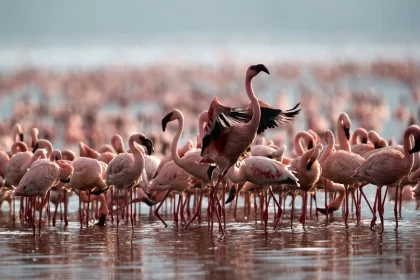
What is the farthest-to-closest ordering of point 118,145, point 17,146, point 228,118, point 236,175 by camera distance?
1. point 17,146
2. point 118,145
3. point 236,175
4. point 228,118

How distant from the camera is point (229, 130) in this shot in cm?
1211

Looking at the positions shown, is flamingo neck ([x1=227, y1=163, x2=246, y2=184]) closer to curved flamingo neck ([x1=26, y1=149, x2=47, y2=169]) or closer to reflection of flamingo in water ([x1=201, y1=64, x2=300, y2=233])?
reflection of flamingo in water ([x1=201, y1=64, x2=300, y2=233])

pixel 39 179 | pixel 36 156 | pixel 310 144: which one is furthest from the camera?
pixel 310 144

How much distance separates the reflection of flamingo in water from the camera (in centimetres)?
1185

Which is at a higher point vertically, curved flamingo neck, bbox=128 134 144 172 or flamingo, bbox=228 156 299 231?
curved flamingo neck, bbox=128 134 144 172

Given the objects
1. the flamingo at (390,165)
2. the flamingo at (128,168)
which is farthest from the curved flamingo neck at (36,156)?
the flamingo at (390,165)

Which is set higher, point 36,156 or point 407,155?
point 36,156

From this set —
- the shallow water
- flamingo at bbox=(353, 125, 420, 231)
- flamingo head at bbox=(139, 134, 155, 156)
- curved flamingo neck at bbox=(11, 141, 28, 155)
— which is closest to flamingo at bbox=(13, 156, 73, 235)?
the shallow water

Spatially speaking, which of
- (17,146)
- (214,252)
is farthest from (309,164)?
(17,146)

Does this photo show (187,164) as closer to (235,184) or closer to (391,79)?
(235,184)

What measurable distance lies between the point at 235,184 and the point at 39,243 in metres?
2.93

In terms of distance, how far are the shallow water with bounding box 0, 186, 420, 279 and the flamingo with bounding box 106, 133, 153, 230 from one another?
58cm

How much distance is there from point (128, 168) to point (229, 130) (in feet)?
4.89

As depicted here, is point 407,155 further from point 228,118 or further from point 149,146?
point 149,146
